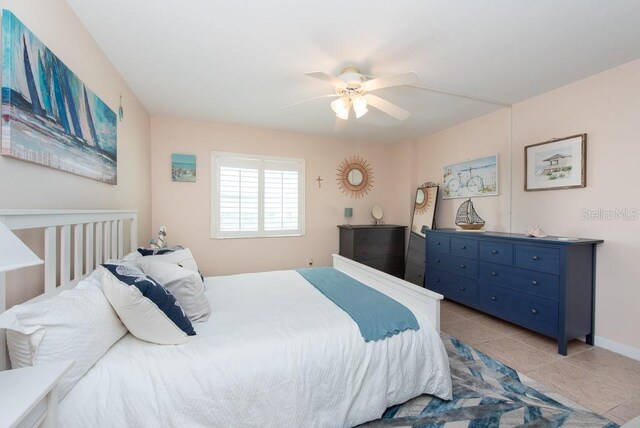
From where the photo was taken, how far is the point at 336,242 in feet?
15.1

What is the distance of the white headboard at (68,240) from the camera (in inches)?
41.4

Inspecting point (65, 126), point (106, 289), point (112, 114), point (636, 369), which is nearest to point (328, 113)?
point (112, 114)

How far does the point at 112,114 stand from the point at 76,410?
2140 mm

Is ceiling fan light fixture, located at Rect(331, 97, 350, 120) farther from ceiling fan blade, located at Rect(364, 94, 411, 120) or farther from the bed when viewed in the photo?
the bed

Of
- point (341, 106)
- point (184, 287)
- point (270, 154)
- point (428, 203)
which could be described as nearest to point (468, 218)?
point (428, 203)

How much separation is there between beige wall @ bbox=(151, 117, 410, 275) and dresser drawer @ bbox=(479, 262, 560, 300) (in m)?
1.83

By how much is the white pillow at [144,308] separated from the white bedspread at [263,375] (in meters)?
0.06

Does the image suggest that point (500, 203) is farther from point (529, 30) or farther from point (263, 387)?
point (263, 387)

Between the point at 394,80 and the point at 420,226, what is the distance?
2.81 metres

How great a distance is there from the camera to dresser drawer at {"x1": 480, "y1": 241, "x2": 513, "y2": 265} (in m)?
2.75

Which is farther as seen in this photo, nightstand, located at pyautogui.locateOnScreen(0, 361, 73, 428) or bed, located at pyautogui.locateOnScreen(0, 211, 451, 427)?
bed, located at pyautogui.locateOnScreen(0, 211, 451, 427)

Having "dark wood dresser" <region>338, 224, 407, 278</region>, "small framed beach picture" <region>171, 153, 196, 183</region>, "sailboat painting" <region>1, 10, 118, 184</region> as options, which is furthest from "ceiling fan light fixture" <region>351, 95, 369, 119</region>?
"small framed beach picture" <region>171, 153, 196, 183</region>

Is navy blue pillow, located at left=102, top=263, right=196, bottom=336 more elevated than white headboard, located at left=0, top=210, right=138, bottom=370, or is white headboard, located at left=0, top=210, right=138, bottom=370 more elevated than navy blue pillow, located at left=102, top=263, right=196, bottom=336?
white headboard, located at left=0, top=210, right=138, bottom=370

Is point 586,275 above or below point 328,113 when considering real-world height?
below
